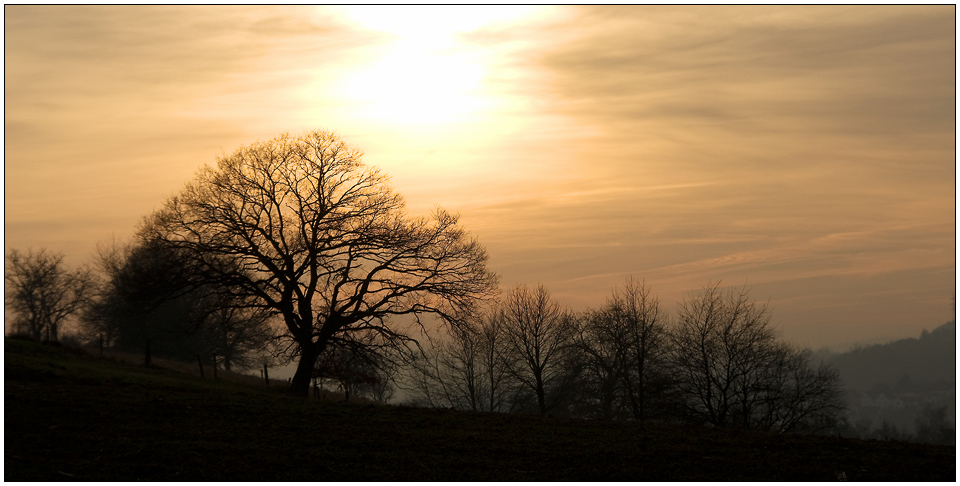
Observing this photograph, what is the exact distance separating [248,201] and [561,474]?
2051 cm

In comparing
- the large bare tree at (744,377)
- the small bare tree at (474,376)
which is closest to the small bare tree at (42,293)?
the small bare tree at (474,376)

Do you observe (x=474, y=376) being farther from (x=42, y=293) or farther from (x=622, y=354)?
(x=42, y=293)

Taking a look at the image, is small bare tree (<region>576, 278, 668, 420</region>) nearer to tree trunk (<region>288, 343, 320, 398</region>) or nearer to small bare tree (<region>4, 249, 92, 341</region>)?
tree trunk (<region>288, 343, 320, 398</region>)

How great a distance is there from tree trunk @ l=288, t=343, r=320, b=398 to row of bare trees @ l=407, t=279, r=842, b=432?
474cm

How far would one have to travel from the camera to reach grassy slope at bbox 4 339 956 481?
14477mm

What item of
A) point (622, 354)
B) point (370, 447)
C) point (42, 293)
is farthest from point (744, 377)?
point (42, 293)

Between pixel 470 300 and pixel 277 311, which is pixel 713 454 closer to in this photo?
pixel 470 300

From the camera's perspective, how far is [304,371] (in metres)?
30.5

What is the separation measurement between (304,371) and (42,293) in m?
62.6

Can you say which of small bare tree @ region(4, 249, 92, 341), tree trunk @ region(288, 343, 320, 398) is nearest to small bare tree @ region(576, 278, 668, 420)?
tree trunk @ region(288, 343, 320, 398)

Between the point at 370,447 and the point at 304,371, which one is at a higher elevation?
the point at 304,371

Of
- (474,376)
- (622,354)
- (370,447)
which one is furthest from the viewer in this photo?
(474,376)

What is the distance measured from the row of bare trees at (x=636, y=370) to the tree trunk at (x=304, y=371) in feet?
15.5

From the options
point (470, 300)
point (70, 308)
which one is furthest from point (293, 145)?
point (70, 308)
